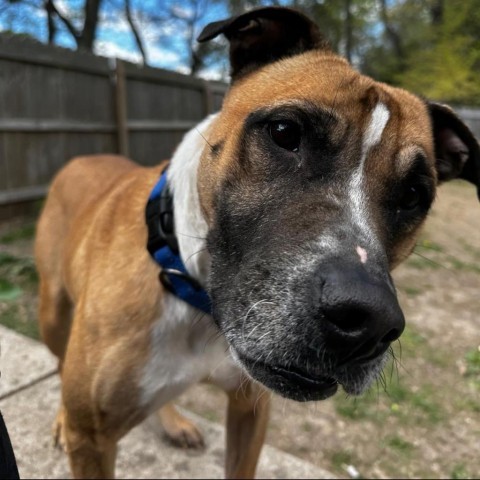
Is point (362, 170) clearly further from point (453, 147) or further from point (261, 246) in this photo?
point (453, 147)

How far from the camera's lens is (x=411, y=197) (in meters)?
2.09

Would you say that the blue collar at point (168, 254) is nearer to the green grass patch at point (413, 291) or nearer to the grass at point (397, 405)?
the grass at point (397, 405)

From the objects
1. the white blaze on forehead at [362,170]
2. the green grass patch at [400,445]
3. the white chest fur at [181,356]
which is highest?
the white blaze on forehead at [362,170]

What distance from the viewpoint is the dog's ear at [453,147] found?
8.43 ft

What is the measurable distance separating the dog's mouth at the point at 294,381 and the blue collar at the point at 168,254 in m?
0.55

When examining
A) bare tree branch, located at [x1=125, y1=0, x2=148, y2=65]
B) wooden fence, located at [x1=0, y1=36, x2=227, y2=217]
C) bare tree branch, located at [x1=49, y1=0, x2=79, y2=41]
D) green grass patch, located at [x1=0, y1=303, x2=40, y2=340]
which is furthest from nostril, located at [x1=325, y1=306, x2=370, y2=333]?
bare tree branch, located at [x1=125, y1=0, x2=148, y2=65]

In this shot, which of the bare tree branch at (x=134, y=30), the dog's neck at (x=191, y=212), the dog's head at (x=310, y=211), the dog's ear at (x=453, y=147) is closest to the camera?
the dog's head at (x=310, y=211)

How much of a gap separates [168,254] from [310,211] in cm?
82

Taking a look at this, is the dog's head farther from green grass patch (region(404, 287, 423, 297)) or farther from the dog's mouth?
green grass patch (region(404, 287, 423, 297))

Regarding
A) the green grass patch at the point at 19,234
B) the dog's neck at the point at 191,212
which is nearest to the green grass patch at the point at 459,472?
the dog's neck at the point at 191,212

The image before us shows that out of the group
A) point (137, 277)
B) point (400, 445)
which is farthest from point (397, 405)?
point (137, 277)

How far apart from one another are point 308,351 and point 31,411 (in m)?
2.54

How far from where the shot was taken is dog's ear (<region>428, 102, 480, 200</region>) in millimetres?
2570

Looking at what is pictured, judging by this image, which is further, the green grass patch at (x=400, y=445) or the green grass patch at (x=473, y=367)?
the green grass patch at (x=473, y=367)
